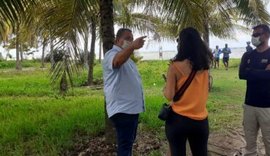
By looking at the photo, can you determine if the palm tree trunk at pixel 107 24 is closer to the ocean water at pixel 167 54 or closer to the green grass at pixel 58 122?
the green grass at pixel 58 122

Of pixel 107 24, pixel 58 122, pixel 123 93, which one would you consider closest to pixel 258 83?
pixel 123 93

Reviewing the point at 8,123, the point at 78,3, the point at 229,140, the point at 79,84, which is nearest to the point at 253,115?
the point at 229,140

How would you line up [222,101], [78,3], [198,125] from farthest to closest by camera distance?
[222,101] < [78,3] < [198,125]

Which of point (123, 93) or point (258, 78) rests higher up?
point (258, 78)

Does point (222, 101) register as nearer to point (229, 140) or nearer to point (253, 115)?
point (229, 140)

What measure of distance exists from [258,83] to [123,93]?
5.15 feet

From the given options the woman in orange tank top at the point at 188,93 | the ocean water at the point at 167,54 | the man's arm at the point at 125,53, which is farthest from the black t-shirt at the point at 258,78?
the ocean water at the point at 167,54

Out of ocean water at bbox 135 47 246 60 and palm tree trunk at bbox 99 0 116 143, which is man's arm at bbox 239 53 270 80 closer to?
palm tree trunk at bbox 99 0 116 143

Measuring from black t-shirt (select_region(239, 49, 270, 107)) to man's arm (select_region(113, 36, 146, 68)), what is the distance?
1494 millimetres

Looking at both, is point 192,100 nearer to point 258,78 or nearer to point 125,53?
point 125,53

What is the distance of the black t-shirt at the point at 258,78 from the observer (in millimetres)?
4855

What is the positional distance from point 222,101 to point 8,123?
19.1ft

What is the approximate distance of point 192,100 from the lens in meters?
3.79

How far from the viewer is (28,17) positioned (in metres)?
7.21
